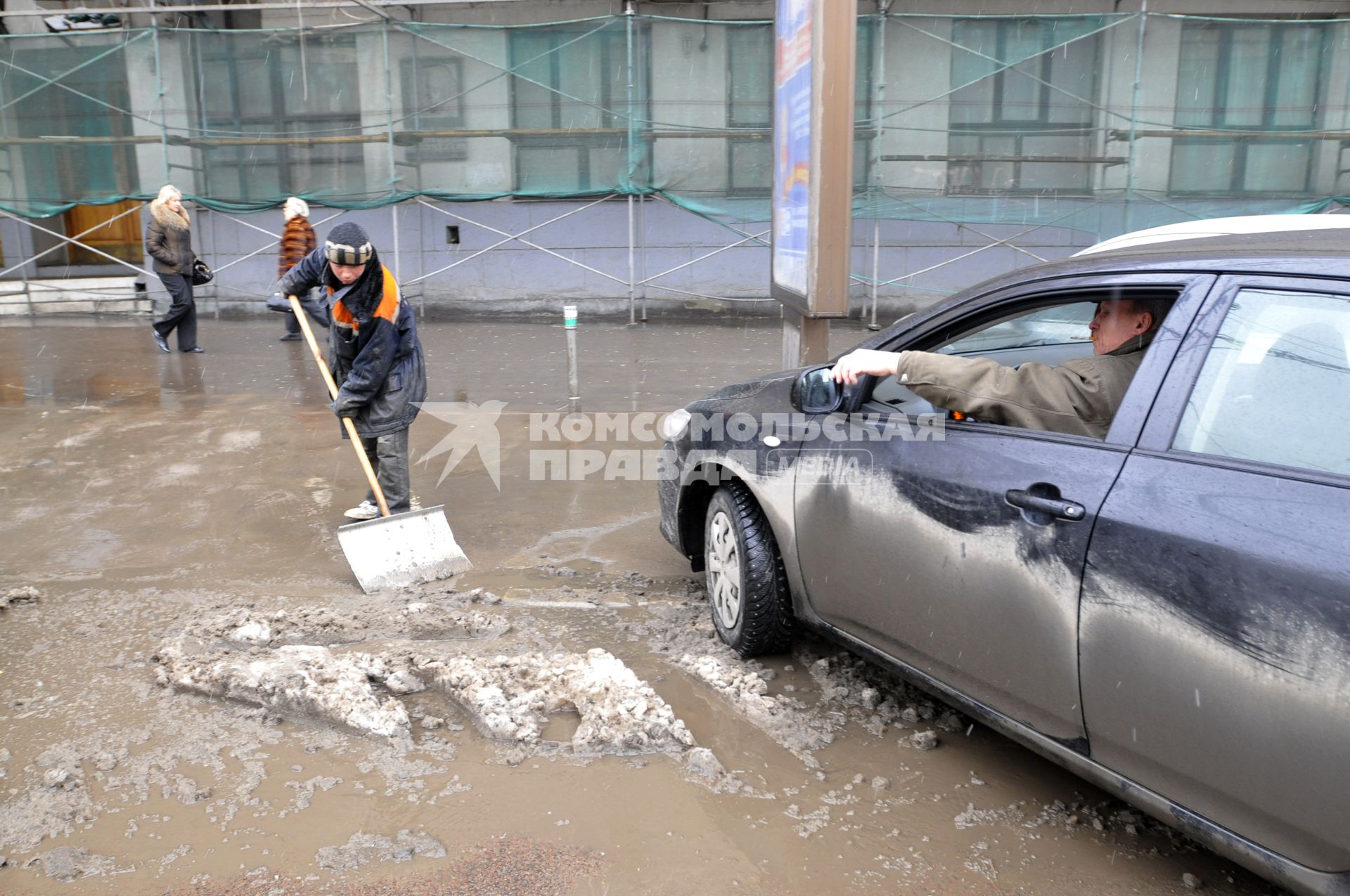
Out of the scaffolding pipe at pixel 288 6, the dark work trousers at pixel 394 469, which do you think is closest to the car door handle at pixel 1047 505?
the dark work trousers at pixel 394 469

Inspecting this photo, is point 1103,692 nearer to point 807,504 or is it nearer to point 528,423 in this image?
point 807,504

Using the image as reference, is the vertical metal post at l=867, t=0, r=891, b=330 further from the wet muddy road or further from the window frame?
the window frame

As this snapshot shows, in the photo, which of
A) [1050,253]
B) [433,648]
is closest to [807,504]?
[433,648]

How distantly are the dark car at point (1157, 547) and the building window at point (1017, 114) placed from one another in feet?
36.7

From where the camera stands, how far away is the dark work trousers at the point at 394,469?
546 centimetres

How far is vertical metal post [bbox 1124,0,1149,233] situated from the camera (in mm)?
Answer: 12672

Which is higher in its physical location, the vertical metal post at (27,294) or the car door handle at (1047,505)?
the car door handle at (1047,505)

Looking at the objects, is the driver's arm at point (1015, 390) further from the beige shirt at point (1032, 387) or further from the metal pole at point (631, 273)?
the metal pole at point (631, 273)

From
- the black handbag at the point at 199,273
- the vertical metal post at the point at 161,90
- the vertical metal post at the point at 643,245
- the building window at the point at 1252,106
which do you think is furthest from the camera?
the vertical metal post at the point at 643,245

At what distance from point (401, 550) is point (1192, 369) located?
357 cm

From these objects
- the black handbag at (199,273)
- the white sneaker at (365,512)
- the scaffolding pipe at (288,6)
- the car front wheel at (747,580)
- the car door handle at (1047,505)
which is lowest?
the white sneaker at (365,512)

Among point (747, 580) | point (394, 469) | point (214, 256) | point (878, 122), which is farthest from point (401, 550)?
point (214, 256)

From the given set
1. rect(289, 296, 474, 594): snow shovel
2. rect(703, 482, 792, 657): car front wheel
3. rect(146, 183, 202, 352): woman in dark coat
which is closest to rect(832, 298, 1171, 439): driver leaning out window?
rect(703, 482, 792, 657): car front wheel

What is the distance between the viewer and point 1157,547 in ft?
Result: 7.61
